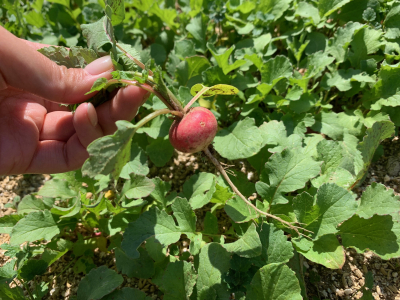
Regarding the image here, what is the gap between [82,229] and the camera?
7.18 ft

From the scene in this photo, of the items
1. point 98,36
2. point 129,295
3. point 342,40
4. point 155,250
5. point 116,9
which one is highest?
point 116,9

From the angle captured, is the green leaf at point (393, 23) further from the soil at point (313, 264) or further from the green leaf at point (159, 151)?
the green leaf at point (159, 151)

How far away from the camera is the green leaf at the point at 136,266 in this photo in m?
1.74

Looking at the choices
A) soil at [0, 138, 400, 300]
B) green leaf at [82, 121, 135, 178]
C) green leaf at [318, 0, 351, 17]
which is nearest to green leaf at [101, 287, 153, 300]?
soil at [0, 138, 400, 300]

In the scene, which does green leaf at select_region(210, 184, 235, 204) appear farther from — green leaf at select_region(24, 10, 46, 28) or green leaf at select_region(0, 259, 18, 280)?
green leaf at select_region(24, 10, 46, 28)

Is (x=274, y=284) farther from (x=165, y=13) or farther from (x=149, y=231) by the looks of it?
(x=165, y=13)

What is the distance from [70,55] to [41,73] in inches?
7.4

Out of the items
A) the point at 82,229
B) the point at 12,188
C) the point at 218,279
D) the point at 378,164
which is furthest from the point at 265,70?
the point at 12,188

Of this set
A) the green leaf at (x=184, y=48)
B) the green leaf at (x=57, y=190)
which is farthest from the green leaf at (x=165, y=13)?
the green leaf at (x=57, y=190)

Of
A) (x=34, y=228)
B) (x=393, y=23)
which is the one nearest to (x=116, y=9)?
(x=34, y=228)

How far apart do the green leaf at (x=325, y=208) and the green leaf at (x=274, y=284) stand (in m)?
0.28

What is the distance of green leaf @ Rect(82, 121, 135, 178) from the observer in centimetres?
117

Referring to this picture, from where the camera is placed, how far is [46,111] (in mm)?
1938

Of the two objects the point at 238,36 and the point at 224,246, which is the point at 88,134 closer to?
the point at 224,246
